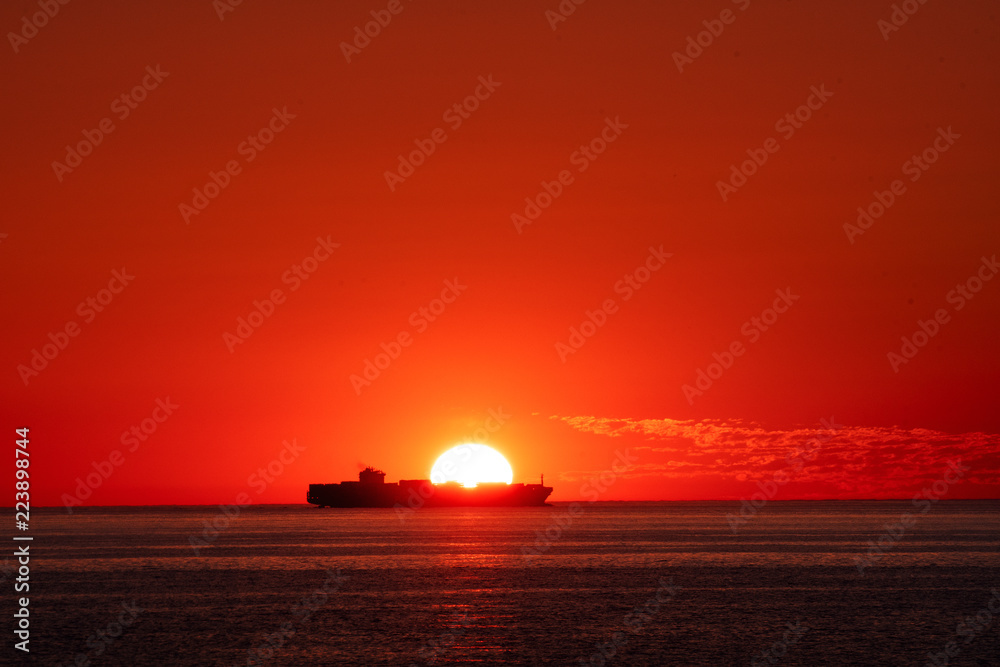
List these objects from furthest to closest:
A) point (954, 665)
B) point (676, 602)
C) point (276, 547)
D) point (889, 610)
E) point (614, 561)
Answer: point (276, 547), point (614, 561), point (676, 602), point (889, 610), point (954, 665)

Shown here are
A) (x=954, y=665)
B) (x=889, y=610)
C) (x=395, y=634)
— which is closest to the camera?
(x=954, y=665)

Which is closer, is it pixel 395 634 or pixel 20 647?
pixel 20 647

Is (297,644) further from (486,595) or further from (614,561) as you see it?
(614,561)

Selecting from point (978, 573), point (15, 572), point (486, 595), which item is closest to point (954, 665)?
point (486, 595)

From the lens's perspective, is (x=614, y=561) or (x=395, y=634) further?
(x=614, y=561)

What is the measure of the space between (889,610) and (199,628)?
84.9 ft

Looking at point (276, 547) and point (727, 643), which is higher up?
point (276, 547)

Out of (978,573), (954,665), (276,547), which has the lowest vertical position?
(954,665)

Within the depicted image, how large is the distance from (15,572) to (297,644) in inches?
1373

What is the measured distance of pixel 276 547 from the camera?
90062mm

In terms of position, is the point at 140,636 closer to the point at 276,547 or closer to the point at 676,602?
the point at 676,602

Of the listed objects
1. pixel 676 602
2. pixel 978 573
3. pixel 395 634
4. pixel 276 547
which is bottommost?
pixel 395 634

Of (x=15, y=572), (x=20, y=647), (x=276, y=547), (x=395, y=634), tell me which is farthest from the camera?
(x=276, y=547)

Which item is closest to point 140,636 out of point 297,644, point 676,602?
point 297,644
